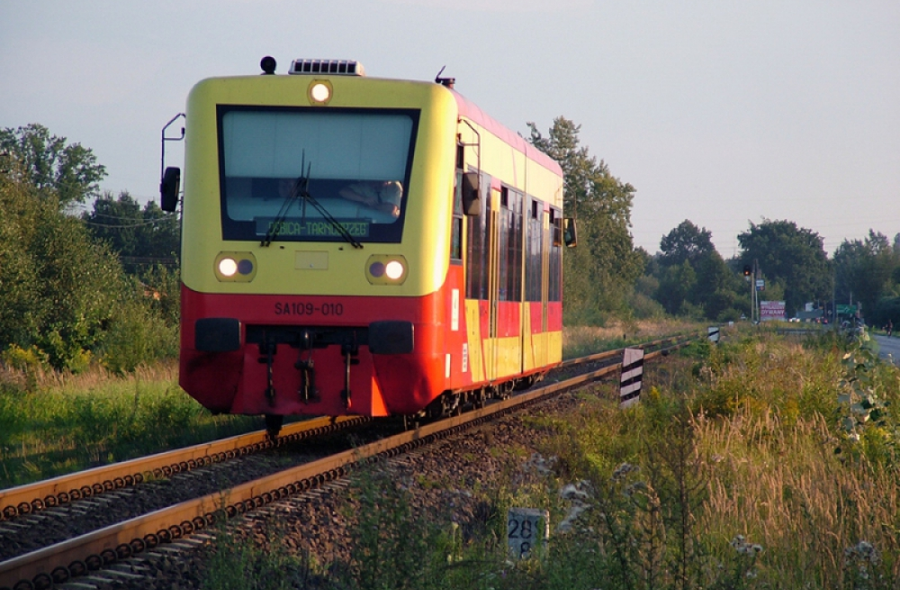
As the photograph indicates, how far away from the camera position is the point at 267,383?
352 inches

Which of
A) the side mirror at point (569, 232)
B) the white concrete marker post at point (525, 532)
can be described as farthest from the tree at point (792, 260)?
the white concrete marker post at point (525, 532)

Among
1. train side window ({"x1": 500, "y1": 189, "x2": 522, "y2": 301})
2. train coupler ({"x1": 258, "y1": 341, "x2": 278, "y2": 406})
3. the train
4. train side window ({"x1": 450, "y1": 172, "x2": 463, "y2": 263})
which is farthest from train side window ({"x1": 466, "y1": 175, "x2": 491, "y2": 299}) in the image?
train coupler ({"x1": 258, "y1": 341, "x2": 278, "y2": 406})

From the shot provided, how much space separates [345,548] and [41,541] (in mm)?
1839

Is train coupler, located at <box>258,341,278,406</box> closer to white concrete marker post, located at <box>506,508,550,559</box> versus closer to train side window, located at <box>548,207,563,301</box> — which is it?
white concrete marker post, located at <box>506,508,550,559</box>

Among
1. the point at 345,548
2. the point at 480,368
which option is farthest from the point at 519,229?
the point at 345,548

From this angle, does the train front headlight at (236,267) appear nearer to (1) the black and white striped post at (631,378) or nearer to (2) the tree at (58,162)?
(1) the black and white striped post at (631,378)

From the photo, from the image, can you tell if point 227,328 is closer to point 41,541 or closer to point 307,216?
point 307,216

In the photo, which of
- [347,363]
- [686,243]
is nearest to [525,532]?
[347,363]

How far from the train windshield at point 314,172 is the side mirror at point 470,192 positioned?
2.32ft

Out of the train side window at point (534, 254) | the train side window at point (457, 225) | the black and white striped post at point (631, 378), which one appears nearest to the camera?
the train side window at point (457, 225)

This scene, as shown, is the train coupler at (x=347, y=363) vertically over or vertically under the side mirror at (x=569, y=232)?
under

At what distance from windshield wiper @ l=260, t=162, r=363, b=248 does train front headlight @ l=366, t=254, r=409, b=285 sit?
19 centimetres

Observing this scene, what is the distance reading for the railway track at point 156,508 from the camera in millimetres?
5523

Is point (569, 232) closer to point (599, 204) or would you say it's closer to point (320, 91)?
point (320, 91)
